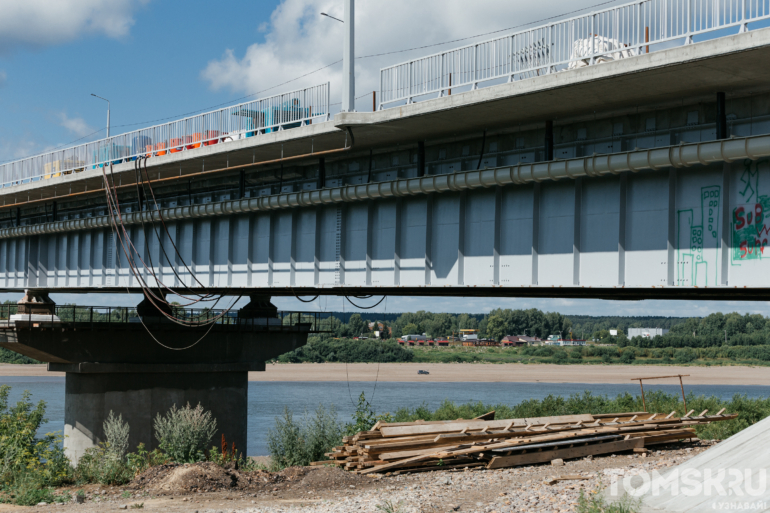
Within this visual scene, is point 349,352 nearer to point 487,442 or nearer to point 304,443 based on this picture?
point 304,443

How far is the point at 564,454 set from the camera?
14.6 meters

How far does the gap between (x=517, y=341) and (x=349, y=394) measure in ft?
390

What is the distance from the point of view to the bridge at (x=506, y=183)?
42.3 ft

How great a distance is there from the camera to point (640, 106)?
570 inches

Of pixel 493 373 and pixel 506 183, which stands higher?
pixel 506 183

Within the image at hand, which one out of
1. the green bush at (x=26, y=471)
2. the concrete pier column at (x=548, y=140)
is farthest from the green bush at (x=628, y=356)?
the green bush at (x=26, y=471)

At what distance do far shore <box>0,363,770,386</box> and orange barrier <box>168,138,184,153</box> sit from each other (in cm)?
→ 7563

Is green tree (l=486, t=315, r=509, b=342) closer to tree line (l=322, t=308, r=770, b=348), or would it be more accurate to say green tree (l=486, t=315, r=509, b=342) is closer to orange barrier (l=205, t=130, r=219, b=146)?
tree line (l=322, t=308, r=770, b=348)

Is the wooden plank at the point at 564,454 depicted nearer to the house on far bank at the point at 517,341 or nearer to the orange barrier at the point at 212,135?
the orange barrier at the point at 212,135

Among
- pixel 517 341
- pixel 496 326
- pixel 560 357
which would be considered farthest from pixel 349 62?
pixel 496 326

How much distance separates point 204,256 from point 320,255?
5537 mm

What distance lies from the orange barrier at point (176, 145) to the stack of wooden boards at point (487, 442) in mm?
11951

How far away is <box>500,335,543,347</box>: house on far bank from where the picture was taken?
575ft

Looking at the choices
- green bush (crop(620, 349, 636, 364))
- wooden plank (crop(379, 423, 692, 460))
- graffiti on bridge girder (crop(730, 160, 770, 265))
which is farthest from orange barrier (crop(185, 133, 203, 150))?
green bush (crop(620, 349, 636, 364))
